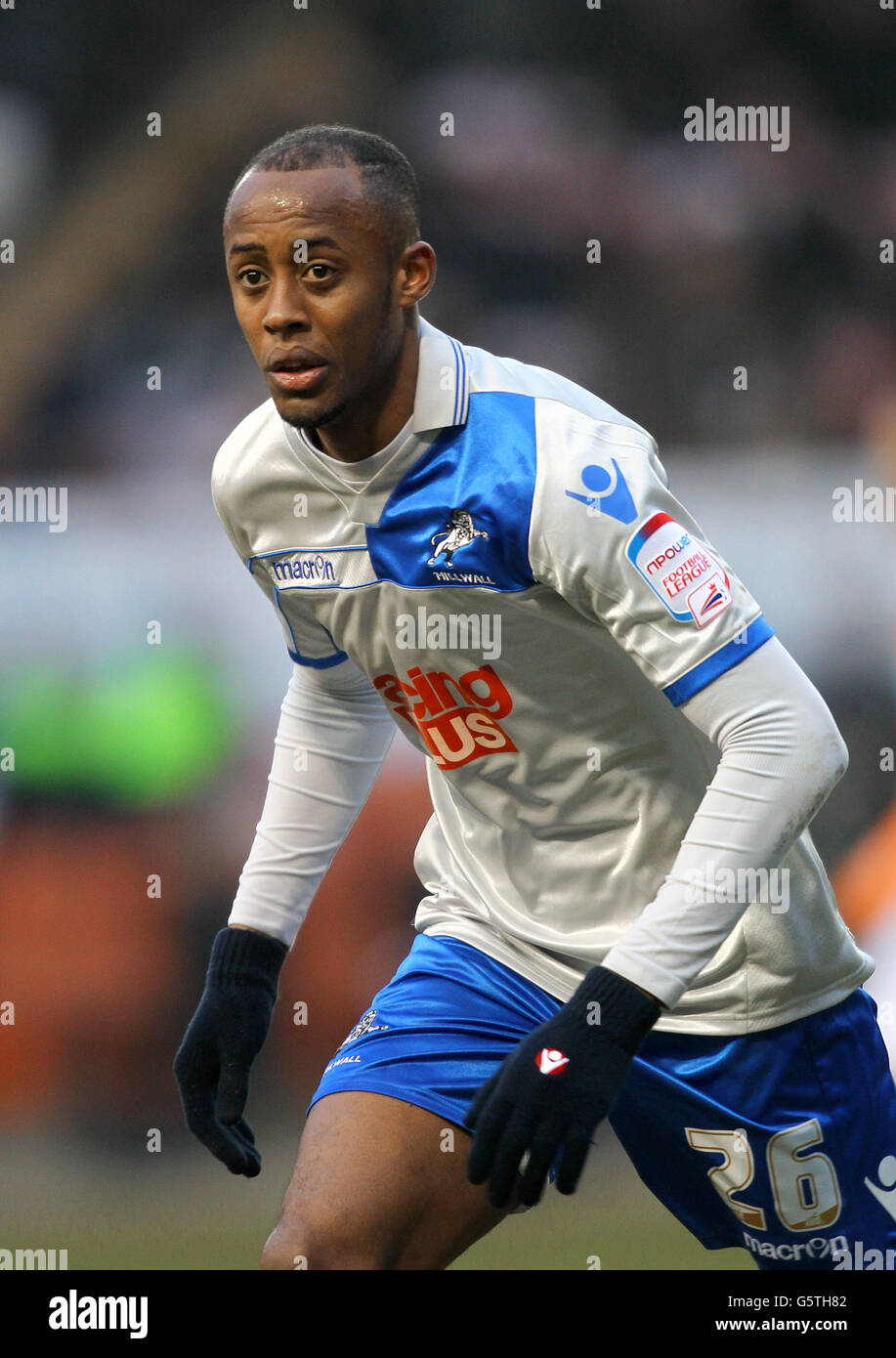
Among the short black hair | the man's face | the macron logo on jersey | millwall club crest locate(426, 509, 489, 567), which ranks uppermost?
the short black hair

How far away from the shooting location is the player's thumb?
2123 mm

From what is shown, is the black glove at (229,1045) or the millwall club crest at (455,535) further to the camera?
the black glove at (229,1045)

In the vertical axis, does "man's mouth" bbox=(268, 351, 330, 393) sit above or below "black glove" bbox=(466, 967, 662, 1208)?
above

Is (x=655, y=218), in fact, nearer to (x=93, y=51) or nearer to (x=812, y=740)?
(x=93, y=51)

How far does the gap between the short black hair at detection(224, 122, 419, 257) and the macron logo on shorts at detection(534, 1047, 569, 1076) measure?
901 mm

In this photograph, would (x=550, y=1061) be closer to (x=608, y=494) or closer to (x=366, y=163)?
(x=608, y=494)

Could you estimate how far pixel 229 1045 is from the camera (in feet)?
7.07

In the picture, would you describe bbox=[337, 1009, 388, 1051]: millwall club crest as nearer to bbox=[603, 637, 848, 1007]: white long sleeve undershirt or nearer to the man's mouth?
bbox=[603, 637, 848, 1007]: white long sleeve undershirt

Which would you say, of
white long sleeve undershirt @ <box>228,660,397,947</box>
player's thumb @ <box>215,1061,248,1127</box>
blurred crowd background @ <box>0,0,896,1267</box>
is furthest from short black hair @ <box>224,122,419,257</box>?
blurred crowd background @ <box>0,0,896,1267</box>

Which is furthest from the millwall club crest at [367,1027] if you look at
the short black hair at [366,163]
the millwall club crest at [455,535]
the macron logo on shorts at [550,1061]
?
the short black hair at [366,163]

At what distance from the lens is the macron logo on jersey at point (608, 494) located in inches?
69.7

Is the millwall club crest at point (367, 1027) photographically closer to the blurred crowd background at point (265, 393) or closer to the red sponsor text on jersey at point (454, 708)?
the red sponsor text on jersey at point (454, 708)

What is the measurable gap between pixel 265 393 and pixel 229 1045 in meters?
3.07

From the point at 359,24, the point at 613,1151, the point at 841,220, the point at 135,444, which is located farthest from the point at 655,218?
the point at 613,1151
